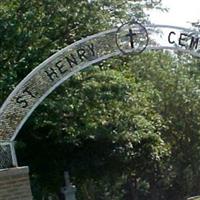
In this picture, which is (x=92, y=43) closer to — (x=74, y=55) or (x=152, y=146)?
(x=74, y=55)

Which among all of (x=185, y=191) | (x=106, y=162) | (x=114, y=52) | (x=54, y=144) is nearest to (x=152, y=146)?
(x=106, y=162)

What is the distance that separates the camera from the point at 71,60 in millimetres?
12016

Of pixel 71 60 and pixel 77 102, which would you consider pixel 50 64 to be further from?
pixel 77 102

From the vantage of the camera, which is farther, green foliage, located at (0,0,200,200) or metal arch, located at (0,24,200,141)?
green foliage, located at (0,0,200,200)

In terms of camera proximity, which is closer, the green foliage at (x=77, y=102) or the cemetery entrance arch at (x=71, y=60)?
the cemetery entrance arch at (x=71, y=60)

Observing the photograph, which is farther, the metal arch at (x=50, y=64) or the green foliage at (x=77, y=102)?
the green foliage at (x=77, y=102)

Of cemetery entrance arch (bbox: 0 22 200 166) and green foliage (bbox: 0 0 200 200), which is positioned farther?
green foliage (bbox: 0 0 200 200)

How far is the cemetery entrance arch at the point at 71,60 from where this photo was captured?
1166 centimetres

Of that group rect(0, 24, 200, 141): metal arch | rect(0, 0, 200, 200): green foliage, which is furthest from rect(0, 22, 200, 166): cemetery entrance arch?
rect(0, 0, 200, 200): green foliage

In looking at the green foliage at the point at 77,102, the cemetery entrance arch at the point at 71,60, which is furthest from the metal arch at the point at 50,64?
the green foliage at the point at 77,102

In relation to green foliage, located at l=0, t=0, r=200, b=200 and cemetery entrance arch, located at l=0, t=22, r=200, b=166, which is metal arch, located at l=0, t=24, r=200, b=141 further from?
green foliage, located at l=0, t=0, r=200, b=200

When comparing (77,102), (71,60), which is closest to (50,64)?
(71,60)

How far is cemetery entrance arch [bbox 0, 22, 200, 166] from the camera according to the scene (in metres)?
11.7

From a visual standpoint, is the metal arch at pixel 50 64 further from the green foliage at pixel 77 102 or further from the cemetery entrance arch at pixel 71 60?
the green foliage at pixel 77 102
